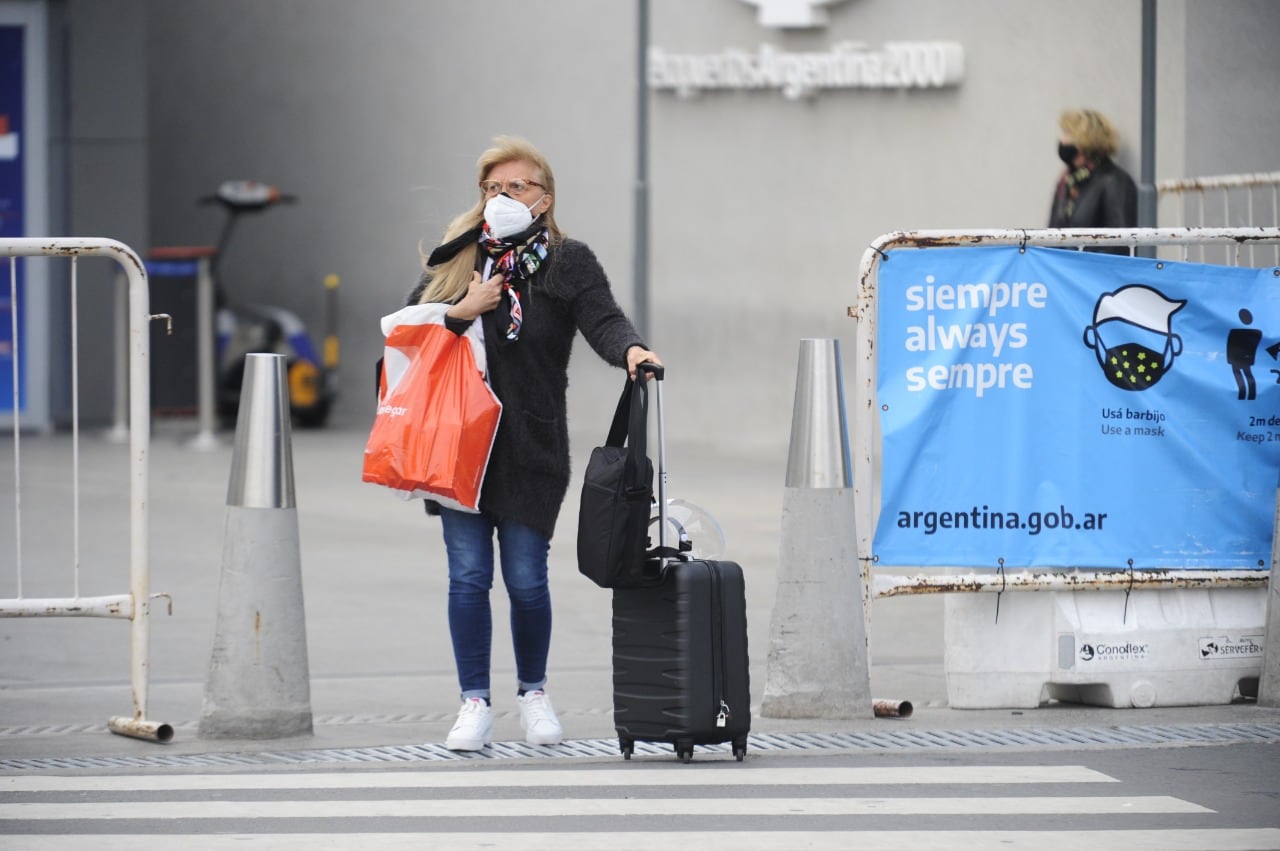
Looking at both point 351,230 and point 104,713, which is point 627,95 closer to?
point 351,230

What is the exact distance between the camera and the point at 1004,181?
1536 centimetres

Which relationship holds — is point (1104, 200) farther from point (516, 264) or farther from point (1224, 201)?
point (516, 264)

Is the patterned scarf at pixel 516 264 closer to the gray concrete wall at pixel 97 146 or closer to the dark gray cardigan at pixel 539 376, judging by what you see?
the dark gray cardigan at pixel 539 376

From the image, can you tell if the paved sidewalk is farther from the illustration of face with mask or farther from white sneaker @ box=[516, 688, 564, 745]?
the illustration of face with mask

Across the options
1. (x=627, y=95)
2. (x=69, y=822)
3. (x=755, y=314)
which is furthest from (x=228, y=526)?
(x=627, y=95)

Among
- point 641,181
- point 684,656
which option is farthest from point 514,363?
point 641,181

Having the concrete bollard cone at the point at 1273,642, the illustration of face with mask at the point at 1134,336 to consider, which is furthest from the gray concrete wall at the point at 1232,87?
the concrete bollard cone at the point at 1273,642

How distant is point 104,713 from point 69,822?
1.83m

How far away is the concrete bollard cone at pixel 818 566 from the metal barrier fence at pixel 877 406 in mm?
152

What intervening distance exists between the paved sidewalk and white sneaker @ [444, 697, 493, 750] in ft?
1.04

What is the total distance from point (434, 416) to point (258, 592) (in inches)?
35.2

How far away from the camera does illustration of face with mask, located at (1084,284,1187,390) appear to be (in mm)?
7168

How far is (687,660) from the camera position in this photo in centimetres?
603

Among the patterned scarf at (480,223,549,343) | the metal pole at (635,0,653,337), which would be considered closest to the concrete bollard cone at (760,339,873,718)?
the patterned scarf at (480,223,549,343)
